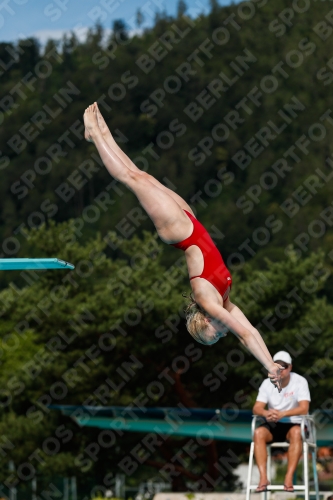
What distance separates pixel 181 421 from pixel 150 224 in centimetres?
4795

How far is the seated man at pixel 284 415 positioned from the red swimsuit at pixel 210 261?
279cm

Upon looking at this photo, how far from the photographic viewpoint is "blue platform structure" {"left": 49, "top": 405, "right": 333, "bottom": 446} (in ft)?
46.0

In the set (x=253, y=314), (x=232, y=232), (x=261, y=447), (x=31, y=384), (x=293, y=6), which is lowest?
(x=261, y=447)

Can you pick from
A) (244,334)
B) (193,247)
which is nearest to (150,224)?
(193,247)

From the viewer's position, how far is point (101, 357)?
18797 mm

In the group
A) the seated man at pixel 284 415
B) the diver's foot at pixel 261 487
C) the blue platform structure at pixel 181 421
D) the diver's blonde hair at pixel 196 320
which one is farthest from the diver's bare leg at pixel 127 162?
the blue platform structure at pixel 181 421

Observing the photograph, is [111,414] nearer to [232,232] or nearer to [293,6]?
[232,232]

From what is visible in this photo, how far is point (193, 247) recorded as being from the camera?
20.0ft

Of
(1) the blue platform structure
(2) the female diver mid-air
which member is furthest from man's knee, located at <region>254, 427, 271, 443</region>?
(1) the blue platform structure

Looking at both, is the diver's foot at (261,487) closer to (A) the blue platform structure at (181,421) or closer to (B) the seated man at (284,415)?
(B) the seated man at (284,415)

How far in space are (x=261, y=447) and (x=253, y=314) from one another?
1011 cm

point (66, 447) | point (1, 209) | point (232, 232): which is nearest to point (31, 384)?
point (66, 447)

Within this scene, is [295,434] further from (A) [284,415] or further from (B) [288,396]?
(B) [288,396]

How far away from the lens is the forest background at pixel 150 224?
1909cm
